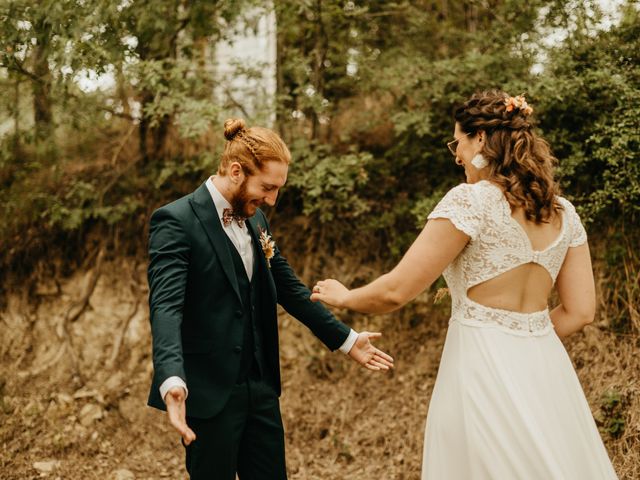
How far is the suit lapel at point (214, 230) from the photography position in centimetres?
287

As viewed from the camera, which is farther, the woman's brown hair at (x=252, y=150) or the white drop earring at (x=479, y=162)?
the woman's brown hair at (x=252, y=150)

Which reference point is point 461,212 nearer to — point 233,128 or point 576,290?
point 576,290

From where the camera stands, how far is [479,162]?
2604 mm

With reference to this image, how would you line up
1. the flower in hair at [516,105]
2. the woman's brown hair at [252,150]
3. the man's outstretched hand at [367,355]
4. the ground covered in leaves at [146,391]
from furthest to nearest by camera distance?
the ground covered in leaves at [146,391]
the man's outstretched hand at [367,355]
the woman's brown hair at [252,150]
the flower in hair at [516,105]

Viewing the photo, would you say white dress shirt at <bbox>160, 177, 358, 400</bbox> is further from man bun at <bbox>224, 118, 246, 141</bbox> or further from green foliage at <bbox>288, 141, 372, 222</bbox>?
green foliage at <bbox>288, 141, 372, 222</bbox>

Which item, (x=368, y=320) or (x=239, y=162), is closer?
(x=239, y=162)

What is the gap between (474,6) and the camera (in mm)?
6836

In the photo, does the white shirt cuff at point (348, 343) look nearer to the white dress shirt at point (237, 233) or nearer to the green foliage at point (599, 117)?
the white dress shirt at point (237, 233)

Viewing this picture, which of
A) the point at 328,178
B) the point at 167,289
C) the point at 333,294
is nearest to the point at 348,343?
the point at 333,294

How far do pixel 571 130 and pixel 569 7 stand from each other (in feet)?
3.71

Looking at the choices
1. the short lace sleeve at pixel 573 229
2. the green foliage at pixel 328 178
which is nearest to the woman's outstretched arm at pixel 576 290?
the short lace sleeve at pixel 573 229

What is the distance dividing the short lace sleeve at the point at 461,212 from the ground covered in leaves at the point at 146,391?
A: 2837 millimetres

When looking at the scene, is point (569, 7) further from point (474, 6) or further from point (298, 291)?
point (298, 291)

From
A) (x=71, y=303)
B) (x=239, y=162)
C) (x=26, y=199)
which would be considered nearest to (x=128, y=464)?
(x=71, y=303)
